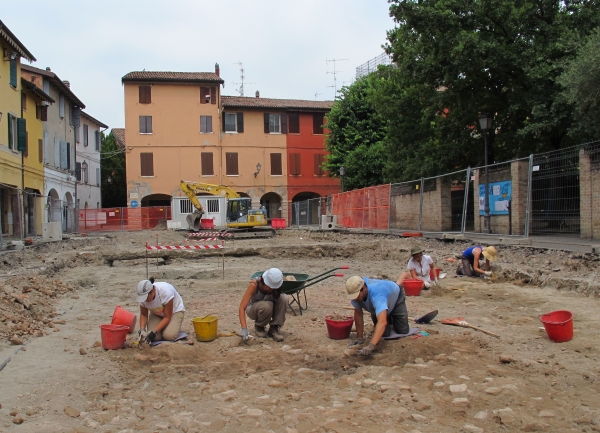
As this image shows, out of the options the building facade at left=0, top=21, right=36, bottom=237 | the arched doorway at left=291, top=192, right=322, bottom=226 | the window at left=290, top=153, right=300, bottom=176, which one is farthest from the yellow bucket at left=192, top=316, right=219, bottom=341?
the window at left=290, top=153, right=300, bottom=176

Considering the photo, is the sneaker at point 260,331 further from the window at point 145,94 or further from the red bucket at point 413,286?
the window at point 145,94

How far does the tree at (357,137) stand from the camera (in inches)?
1475

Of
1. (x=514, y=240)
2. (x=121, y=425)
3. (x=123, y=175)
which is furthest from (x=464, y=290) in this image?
(x=123, y=175)

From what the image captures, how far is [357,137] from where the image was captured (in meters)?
38.8

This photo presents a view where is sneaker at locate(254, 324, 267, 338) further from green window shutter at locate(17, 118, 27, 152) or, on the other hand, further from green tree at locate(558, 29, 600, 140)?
green window shutter at locate(17, 118, 27, 152)

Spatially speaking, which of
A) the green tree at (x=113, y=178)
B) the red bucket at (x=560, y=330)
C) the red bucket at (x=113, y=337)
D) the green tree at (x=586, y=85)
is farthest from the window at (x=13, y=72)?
the green tree at (x=113, y=178)

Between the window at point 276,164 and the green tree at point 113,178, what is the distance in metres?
15.4

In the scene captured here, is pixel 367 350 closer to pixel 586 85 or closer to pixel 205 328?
pixel 205 328

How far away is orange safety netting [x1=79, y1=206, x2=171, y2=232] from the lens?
39.8 m

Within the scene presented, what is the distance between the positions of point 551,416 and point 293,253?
15.2 metres

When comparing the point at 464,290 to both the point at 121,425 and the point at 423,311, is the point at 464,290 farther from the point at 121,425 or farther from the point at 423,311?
the point at 121,425

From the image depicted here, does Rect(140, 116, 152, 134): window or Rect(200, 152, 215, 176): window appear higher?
Rect(140, 116, 152, 134): window

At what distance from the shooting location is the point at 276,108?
153 ft

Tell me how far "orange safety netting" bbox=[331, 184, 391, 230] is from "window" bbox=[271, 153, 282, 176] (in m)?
15.6
